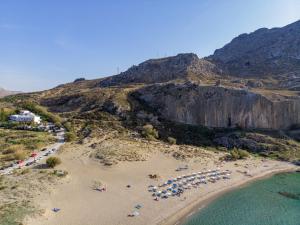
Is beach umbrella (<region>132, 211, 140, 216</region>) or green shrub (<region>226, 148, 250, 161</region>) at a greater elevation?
beach umbrella (<region>132, 211, 140, 216</region>)

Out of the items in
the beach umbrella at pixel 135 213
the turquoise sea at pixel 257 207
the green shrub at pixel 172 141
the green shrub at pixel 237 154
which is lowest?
the turquoise sea at pixel 257 207

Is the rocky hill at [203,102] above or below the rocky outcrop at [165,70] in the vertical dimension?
below

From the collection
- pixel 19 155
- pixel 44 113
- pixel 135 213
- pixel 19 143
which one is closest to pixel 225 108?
pixel 44 113

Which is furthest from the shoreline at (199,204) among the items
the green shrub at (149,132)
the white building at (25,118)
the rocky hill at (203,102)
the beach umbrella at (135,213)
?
the white building at (25,118)

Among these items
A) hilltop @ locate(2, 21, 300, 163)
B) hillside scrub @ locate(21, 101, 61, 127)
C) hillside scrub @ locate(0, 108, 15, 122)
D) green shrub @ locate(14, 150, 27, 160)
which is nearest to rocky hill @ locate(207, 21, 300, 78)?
hilltop @ locate(2, 21, 300, 163)

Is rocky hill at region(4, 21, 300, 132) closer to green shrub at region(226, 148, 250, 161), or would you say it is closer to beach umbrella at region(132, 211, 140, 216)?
green shrub at region(226, 148, 250, 161)

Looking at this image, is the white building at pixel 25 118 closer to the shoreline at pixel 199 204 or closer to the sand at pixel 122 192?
the sand at pixel 122 192
